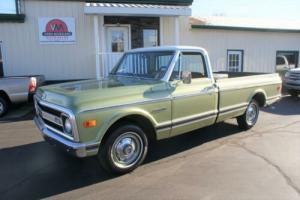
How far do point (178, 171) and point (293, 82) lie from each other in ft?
28.9

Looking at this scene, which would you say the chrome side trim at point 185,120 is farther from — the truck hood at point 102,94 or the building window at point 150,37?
the building window at point 150,37

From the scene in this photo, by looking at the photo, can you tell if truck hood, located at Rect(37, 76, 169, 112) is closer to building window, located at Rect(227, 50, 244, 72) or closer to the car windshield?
the car windshield

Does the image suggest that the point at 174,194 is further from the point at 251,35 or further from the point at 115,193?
the point at 251,35

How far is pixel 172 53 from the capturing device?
5.10 meters

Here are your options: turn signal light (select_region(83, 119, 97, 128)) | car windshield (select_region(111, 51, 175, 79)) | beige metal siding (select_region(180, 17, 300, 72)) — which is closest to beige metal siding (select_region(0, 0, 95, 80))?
beige metal siding (select_region(180, 17, 300, 72))

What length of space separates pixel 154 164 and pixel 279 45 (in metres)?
13.4

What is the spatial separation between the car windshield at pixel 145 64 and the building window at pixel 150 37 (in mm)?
7210

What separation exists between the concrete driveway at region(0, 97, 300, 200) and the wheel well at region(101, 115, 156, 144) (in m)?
0.52

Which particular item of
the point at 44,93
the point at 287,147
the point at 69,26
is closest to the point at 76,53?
the point at 69,26

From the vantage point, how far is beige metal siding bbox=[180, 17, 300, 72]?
13523 mm

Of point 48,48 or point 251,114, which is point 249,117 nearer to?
point 251,114

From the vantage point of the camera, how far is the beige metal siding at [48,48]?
10.9m

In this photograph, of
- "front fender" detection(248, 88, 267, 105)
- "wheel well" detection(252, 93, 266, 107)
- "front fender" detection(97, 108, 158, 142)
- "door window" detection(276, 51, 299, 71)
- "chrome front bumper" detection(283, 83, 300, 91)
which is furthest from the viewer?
"door window" detection(276, 51, 299, 71)

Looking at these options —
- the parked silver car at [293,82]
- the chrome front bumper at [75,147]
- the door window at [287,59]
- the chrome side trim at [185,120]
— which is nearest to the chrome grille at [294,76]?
the parked silver car at [293,82]
